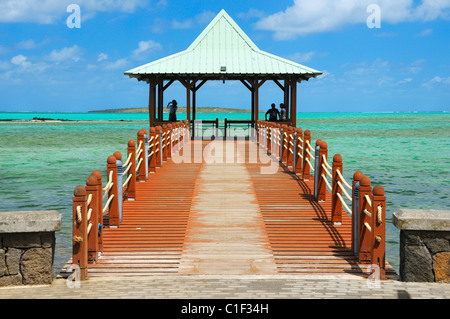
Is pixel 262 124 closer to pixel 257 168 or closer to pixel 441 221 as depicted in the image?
pixel 257 168

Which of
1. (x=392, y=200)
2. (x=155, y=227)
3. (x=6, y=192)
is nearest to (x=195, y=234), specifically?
(x=155, y=227)

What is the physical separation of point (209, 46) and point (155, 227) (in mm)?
21778

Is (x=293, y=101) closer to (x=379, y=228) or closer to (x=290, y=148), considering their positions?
(x=290, y=148)

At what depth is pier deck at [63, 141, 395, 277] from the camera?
25.5ft

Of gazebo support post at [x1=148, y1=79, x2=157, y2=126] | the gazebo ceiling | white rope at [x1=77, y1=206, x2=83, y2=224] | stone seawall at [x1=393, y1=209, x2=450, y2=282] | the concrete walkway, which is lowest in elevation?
the concrete walkway

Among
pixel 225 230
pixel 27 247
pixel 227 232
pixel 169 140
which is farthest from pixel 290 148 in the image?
pixel 27 247

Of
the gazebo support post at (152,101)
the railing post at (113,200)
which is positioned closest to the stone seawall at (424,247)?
the railing post at (113,200)

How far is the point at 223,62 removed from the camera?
28016 mm

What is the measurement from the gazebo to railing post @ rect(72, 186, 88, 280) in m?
19.5

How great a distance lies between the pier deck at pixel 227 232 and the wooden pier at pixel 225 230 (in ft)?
0.04

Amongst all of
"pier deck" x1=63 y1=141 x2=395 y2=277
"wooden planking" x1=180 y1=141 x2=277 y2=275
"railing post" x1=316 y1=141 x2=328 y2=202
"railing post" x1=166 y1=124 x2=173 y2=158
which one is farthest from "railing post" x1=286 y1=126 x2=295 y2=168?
"railing post" x1=316 y1=141 x2=328 y2=202

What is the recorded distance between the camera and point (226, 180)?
14.4 meters

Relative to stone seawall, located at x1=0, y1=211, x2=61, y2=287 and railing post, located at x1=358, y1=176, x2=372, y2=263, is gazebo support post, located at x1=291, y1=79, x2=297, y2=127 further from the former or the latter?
stone seawall, located at x1=0, y1=211, x2=61, y2=287

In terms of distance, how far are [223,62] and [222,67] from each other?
1027 mm
